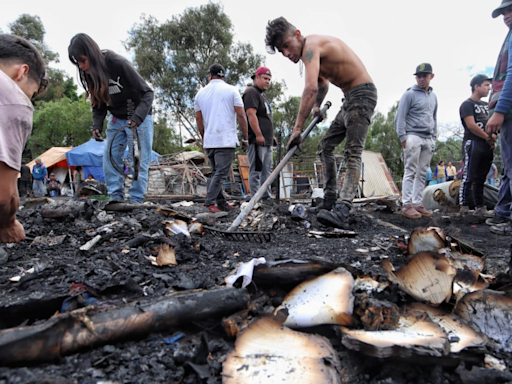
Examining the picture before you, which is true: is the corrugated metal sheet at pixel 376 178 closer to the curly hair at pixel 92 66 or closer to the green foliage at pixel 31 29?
the curly hair at pixel 92 66

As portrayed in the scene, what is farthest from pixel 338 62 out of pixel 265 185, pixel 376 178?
pixel 376 178

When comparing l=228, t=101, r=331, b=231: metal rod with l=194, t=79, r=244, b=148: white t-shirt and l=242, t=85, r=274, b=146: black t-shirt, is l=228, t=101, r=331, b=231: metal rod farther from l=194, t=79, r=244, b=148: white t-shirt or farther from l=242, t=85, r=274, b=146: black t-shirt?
l=242, t=85, r=274, b=146: black t-shirt

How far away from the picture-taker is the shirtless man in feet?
9.04

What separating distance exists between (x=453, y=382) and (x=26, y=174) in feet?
47.2

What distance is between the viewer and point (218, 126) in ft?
12.4

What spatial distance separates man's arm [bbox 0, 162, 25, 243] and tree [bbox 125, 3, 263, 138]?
1917cm

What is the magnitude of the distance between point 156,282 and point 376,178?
13611 millimetres

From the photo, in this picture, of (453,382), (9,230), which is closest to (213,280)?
(453,382)

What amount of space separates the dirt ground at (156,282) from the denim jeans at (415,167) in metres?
1.17

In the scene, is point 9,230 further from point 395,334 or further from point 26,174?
point 26,174

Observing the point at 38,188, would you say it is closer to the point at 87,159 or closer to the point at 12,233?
the point at 87,159

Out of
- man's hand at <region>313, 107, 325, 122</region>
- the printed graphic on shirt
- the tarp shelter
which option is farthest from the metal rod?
the tarp shelter

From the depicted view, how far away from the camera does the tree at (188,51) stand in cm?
1916

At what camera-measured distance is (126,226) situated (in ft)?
8.26
